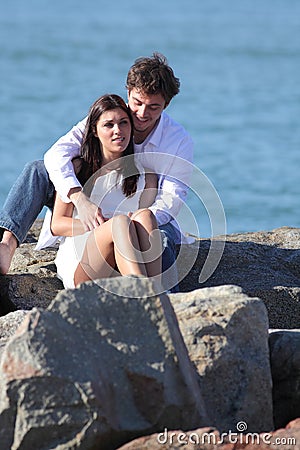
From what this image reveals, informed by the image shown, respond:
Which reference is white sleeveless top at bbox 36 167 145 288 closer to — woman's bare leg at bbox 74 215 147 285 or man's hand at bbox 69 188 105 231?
man's hand at bbox 69 188 105 231

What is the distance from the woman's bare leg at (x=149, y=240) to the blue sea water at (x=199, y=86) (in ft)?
2.33

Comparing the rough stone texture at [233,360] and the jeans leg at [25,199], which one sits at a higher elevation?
the jeans leg at [25,199]

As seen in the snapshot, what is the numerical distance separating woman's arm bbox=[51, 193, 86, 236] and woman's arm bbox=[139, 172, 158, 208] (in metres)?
0.36

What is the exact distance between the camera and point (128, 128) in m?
4.74

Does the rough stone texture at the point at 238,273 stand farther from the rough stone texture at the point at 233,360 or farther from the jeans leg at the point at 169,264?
the rough stone texture at the point at 233,360

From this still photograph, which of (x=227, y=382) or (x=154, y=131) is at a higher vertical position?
(x=154, y=131)

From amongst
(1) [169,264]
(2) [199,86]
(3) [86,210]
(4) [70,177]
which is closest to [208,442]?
(1) [169,264]

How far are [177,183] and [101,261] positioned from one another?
69 cm

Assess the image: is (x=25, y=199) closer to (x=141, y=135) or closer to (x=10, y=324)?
(x=141, y=135)

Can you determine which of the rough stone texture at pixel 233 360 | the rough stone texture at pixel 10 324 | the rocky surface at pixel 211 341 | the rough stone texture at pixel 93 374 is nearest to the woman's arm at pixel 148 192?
the rocky surface at pixel 211 341

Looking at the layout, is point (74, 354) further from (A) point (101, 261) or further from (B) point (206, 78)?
(B) point (206, 78)

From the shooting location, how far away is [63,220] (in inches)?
189

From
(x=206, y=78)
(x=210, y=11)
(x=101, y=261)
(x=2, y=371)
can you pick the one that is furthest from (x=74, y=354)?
(x=210, y=11)

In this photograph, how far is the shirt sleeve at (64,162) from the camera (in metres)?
4.72
